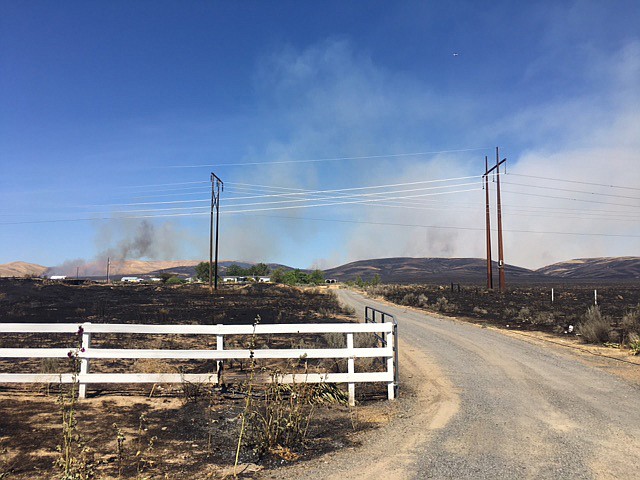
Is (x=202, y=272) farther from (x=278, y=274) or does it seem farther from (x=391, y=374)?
(x=391, y=374)

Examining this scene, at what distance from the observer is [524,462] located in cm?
515

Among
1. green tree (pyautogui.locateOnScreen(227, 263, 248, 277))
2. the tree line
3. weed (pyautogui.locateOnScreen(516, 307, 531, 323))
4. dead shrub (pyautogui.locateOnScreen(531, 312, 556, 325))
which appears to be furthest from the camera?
green tree (pyautogui.locateOnScreen(227, 263, 248, 277))

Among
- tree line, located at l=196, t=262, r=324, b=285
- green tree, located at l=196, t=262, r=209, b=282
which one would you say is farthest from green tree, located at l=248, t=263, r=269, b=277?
green tree, located at l=196, t=262, r=209, b=282

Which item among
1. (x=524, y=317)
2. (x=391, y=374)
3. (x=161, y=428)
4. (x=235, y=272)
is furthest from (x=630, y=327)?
(x=235, y=272)

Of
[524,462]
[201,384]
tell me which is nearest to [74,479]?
[201,384]

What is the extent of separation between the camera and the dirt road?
5.01m

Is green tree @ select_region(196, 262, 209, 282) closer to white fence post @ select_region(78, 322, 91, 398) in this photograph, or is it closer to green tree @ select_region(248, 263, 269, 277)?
green tree @ select_region(248, 263, 269, 277)

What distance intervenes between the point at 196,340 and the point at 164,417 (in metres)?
8.77

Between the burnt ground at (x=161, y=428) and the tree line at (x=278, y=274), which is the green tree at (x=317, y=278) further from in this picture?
the burnt ground at (x=161, y=428)

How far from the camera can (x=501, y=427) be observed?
642 cm

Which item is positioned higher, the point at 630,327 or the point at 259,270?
the point at 259,270

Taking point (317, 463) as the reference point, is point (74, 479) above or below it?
above

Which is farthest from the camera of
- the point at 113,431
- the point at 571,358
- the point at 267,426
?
the point at 571,358

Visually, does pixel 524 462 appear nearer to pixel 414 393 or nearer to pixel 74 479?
pixel 414 393
